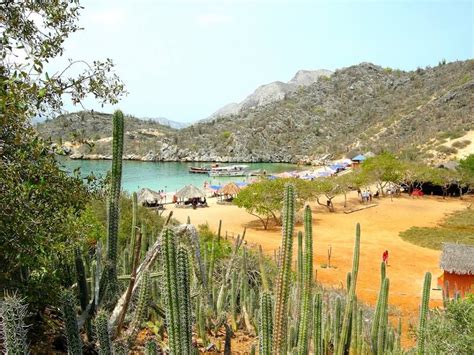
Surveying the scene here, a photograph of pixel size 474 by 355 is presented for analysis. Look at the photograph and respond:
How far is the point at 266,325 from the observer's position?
12.2 feet

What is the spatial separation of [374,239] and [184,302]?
21.3 metres

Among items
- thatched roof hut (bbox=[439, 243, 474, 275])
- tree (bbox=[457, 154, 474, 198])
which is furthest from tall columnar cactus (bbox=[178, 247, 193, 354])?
tree (bbox=[457, 154, 474, 198])

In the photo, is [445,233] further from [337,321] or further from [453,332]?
[453,332]

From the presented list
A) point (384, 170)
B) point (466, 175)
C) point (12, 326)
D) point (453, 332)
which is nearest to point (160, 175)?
point (384, 170)

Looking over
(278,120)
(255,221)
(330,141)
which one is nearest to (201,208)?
(255,221)

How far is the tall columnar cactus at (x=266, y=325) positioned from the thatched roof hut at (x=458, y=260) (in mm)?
12614

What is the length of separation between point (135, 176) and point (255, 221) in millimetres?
36262

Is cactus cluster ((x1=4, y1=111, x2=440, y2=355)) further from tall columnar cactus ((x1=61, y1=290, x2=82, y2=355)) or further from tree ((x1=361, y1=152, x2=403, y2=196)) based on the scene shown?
tree ((x1=361, y1=152, x2=403, y2=196))

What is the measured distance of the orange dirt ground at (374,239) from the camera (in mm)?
14734

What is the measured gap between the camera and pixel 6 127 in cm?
392

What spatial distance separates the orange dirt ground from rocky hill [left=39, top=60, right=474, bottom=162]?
2106 cm

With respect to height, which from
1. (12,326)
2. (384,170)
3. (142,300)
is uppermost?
(384,170)

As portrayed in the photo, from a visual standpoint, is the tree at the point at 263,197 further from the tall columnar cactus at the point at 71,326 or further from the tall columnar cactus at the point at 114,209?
the tall columnar cactus at the point at 71,326

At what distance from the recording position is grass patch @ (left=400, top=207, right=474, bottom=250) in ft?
71.1
